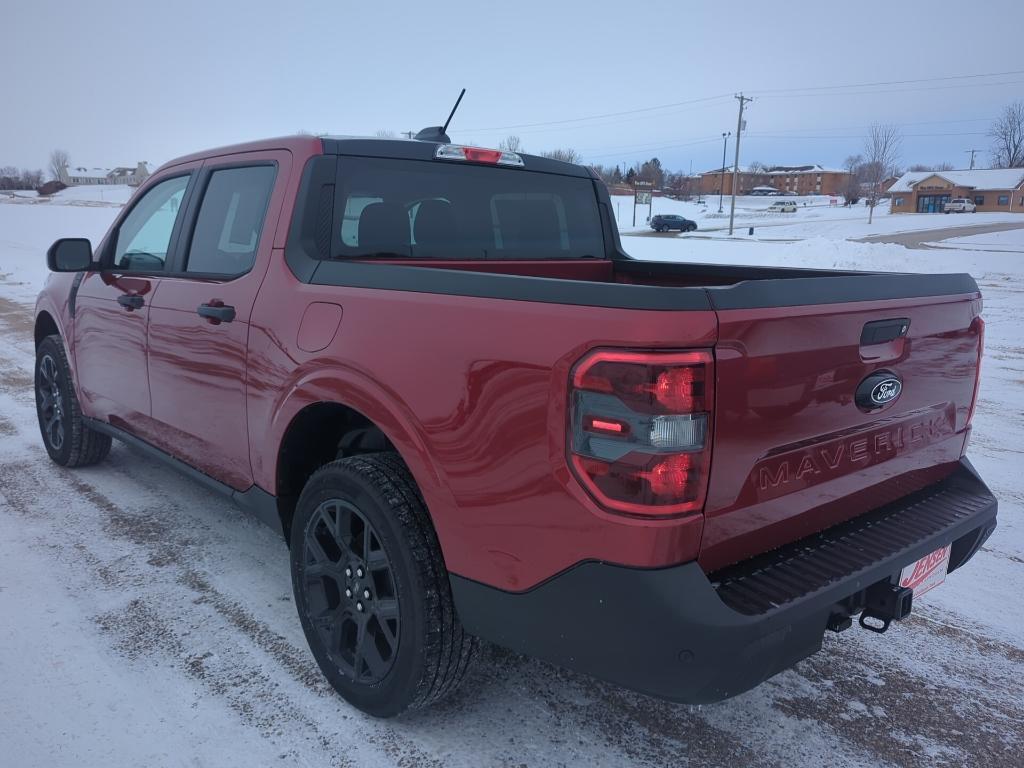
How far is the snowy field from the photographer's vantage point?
94.3 inches

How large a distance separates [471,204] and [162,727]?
2350mm

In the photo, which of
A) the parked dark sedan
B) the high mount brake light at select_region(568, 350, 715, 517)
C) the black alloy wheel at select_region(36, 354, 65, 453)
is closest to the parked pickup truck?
the high mount brake light at select_region(568, 350, 715, 517)

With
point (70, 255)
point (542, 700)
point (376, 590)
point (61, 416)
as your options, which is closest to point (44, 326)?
point (61, 416)

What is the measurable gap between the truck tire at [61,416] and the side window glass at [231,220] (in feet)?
6.03

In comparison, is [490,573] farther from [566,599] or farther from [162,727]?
[162,727]

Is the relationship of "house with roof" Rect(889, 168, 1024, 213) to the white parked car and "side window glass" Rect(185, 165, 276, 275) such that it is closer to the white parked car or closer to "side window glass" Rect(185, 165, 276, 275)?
the white parked car

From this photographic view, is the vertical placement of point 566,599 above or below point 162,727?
above

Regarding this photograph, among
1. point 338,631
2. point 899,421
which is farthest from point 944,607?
point 338,631

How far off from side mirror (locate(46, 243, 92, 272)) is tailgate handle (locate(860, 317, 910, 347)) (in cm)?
372

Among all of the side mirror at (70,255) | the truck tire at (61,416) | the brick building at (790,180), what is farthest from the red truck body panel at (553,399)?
the brick building at (790,180)

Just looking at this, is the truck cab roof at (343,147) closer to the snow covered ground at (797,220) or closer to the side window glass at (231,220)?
the side window glass at (231,220)

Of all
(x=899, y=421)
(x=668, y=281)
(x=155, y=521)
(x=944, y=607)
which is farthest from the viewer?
(x=155, y=521)

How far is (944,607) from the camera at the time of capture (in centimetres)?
332

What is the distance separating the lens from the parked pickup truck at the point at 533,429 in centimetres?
178
